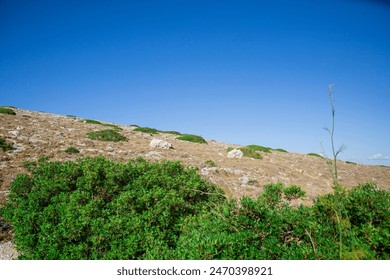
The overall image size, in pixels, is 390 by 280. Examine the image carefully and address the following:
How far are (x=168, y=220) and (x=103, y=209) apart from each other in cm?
191

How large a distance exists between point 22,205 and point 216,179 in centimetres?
859

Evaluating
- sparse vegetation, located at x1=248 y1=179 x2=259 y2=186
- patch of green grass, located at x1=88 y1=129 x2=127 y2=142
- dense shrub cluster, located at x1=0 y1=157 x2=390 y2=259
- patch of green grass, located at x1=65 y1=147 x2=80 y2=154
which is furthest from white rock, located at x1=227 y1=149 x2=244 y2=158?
dense shrub cluster, located at x1=0 y1=157 x2=390 y2=259

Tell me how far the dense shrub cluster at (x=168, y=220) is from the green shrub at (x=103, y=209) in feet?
0.08

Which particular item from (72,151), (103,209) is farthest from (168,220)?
(72,151)

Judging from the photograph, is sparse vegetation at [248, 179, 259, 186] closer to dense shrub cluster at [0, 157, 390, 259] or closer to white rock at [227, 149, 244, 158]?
dense shrub cluster at [0, 157, 390, 259]

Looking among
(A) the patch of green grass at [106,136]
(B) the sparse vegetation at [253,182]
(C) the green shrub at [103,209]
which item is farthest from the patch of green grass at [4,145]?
(B) the sparse vegetation at [253,182]

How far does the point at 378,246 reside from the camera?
4.21 metres

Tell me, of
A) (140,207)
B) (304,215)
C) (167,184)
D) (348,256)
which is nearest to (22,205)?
(140,207)

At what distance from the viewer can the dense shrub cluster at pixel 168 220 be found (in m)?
4.47

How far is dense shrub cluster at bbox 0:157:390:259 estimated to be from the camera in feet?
14.7

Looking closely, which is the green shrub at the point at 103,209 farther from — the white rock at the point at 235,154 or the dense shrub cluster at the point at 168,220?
the white rock at the point at 235,154

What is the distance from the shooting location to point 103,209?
6.76 metres

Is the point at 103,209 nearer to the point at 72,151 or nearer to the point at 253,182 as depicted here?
the point at 253,182

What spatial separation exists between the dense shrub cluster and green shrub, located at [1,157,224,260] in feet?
0.08
